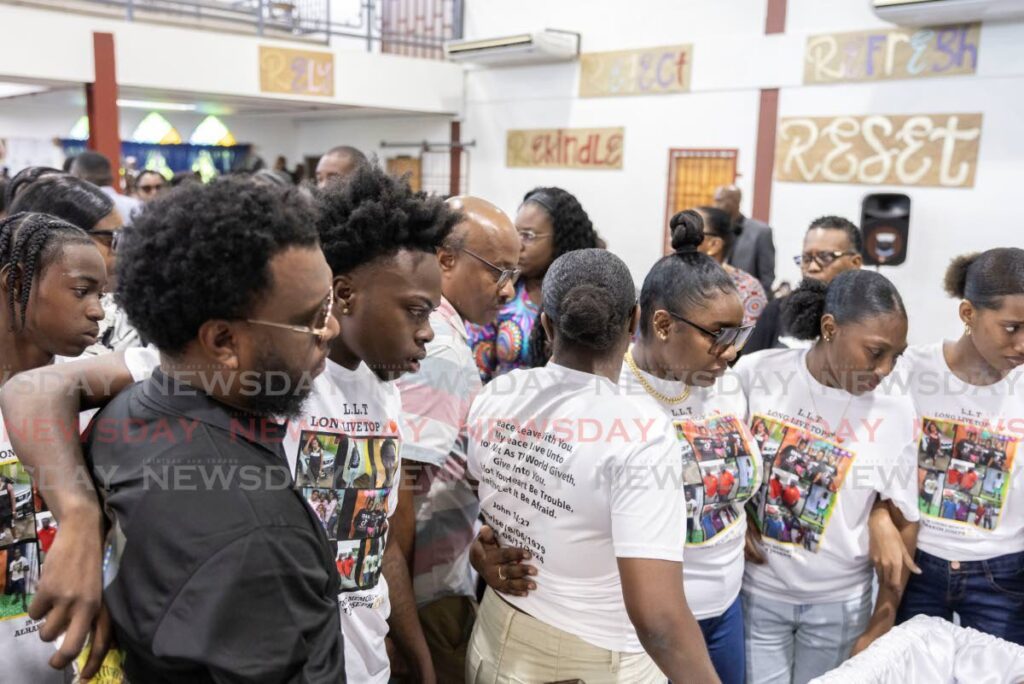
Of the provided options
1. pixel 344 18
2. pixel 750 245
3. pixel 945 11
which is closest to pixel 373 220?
pixel 750 245

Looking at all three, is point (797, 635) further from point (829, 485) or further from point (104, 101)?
point (104, 101)

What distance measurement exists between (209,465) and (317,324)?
240 millimetres

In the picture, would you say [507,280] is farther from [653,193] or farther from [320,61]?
[320,61]

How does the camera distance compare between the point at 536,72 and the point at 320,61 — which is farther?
the point at 536,72

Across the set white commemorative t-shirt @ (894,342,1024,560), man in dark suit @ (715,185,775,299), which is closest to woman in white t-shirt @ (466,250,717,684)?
white commemorative t-shirt @ (894,342,1024,560)

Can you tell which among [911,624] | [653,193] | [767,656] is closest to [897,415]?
[911,624]

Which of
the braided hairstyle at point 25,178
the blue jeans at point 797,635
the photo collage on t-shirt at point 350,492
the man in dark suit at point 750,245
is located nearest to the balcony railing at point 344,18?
the man in dark suit at point 750,245

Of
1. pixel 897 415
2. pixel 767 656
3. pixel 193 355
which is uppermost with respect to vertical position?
pixel 193 355

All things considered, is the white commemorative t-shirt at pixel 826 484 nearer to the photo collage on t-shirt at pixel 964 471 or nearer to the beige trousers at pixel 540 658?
the photo collage on t-shirt at pixel 964 471

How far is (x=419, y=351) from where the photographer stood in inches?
59.3

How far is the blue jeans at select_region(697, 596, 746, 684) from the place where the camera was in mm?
1913

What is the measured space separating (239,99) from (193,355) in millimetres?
8310

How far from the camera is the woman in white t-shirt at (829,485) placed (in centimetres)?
205

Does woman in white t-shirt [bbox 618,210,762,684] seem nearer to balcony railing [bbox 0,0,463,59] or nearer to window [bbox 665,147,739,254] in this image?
window [bbox 665,147,739,254]
